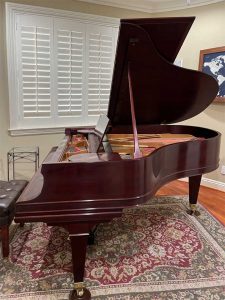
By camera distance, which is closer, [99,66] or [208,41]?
[208,41]

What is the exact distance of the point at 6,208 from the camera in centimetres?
197

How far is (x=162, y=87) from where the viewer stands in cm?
227

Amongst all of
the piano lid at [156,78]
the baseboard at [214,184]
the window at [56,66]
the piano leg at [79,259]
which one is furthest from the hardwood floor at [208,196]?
the piano leg at [79,259]

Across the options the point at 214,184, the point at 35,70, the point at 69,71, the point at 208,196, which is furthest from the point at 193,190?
the point at 35,70

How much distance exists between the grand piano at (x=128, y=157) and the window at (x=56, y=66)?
125 centimetres

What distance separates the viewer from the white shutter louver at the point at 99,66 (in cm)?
376

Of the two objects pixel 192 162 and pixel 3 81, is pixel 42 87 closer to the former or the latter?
pixel 3 81

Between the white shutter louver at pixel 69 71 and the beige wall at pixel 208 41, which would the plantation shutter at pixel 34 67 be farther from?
the beige wall at pixel 208 41

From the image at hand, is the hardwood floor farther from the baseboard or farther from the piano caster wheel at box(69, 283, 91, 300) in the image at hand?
the piano caster wheel at box(69, 283, 91, 300)

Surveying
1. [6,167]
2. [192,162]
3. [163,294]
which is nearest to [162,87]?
[192,162]

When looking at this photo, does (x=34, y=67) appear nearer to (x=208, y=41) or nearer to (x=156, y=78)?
(x=156, y=78)

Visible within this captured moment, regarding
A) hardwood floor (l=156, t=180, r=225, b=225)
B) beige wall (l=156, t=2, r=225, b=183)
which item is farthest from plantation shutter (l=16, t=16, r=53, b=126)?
hardwood floor (l=156, t=180, r=225, b=225)

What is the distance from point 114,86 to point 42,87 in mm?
1811

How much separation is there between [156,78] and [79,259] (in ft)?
4.88
